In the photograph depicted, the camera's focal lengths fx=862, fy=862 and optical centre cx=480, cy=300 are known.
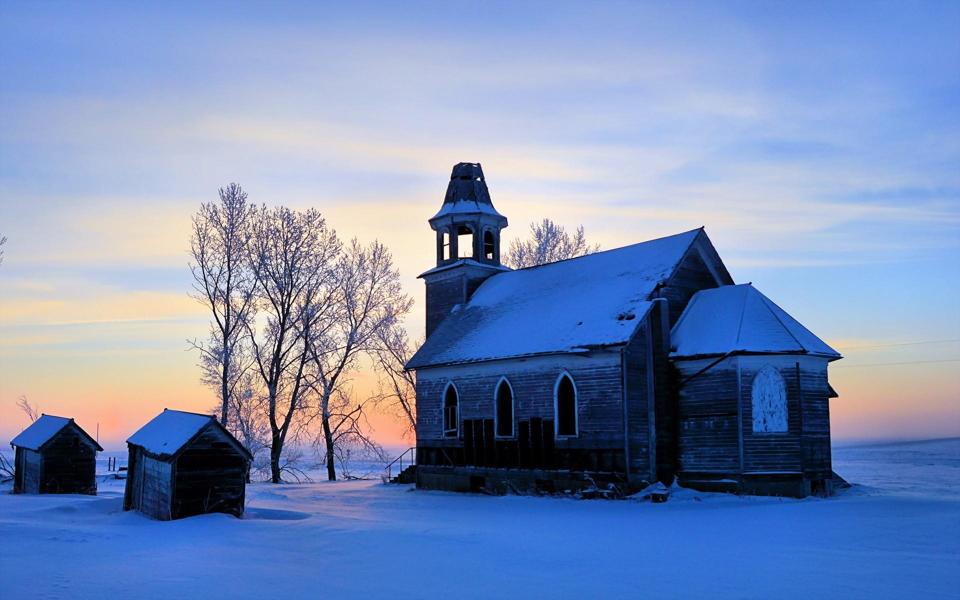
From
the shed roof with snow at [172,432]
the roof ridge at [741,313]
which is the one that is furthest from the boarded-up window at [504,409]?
the shed roof with snow at [172,432]

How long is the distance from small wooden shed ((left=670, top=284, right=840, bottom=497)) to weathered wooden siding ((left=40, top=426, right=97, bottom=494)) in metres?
23.7

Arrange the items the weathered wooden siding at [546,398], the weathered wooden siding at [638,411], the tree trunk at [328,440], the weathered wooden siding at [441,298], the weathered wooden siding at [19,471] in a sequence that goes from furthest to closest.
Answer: the tree trunk at [328,440] → the weathered wooden siding at [441,298] → the weathered wooden siding at [19,471] → the weathered wooden siding at [546,398] → the weathered wooden siding at [638,411]

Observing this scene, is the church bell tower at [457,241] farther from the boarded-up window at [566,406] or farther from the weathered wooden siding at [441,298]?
the boarded-up window at [566,406]

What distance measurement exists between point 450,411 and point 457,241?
912 centimetres

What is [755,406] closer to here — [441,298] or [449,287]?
[449,287]

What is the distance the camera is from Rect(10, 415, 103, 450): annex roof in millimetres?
34594

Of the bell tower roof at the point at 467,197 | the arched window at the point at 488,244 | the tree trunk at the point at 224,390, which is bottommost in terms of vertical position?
the tree trunk at the point at 224,390

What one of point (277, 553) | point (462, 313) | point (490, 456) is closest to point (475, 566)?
point (277, 553)

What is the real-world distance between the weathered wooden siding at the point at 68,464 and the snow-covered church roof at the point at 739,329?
78.4 feet

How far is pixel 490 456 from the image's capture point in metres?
33.5

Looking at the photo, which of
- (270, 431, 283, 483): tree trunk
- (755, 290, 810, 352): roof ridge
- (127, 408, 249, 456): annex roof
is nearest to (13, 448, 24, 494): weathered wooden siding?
(270, 431, 283, 483): tree trunk

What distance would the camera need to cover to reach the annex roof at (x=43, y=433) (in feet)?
113

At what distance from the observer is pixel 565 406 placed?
30.8m

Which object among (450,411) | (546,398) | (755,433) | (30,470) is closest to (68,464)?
(30,470)
